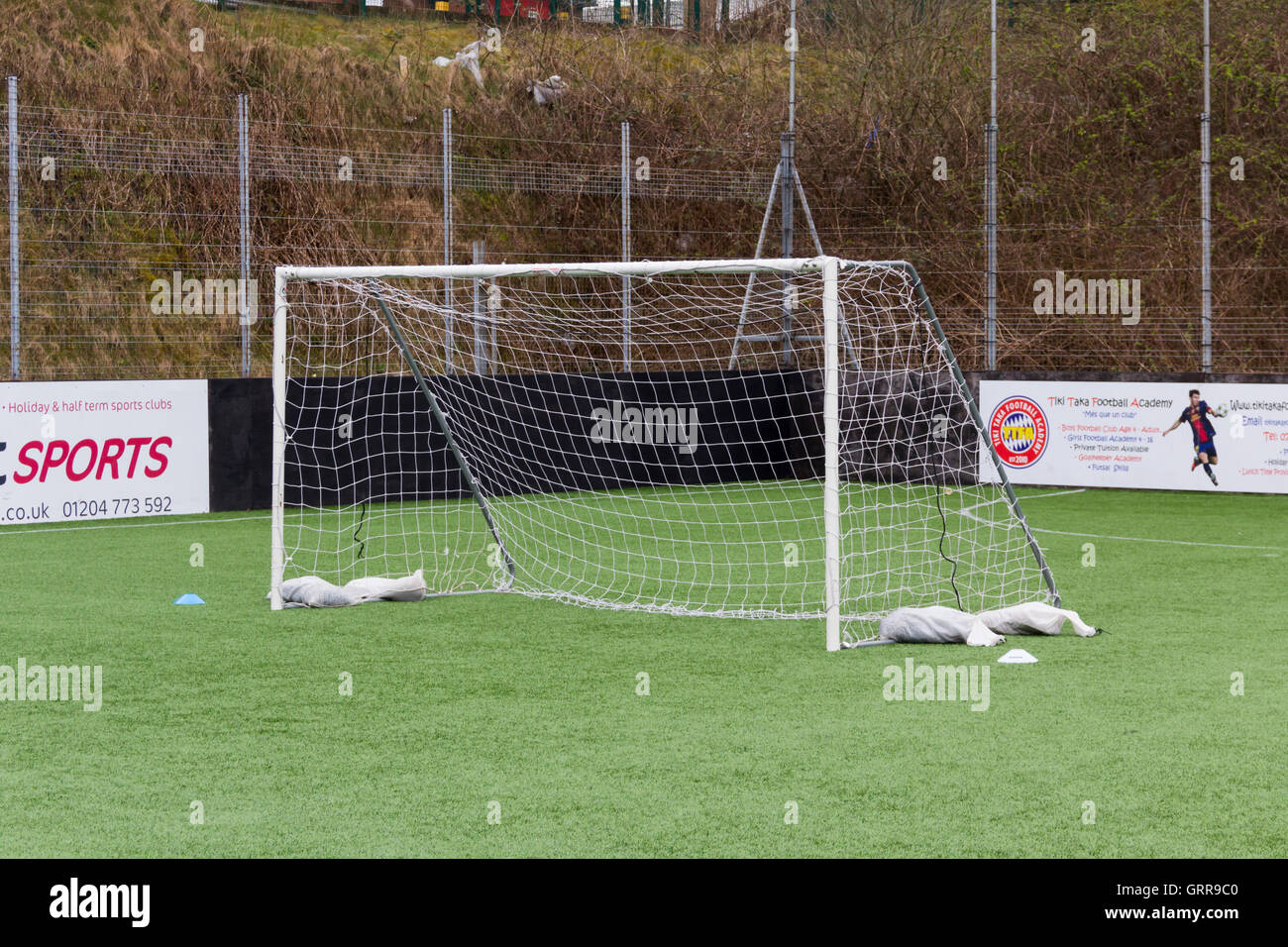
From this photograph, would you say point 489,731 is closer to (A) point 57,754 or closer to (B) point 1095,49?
(A) point 57,754

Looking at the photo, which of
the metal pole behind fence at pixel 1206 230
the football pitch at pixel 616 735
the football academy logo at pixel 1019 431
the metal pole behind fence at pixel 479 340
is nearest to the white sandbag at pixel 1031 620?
the football pitch at pixel 616 735

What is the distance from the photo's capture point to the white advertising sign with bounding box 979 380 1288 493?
51.8 feet

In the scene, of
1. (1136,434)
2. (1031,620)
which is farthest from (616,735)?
(1136,434)

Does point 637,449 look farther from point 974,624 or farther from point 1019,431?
point 974,624

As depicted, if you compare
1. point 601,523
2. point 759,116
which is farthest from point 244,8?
point 601,523

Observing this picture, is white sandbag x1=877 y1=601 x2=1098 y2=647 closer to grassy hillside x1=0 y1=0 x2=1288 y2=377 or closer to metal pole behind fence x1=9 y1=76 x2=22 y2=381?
metal pole behind fence x1=9 y1=76 x2=22 y2=381

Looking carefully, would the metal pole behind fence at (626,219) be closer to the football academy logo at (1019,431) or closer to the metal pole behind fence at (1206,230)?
the football academy logo at (1019,431)

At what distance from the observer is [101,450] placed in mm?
14227

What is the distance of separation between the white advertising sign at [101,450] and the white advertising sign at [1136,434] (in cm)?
760

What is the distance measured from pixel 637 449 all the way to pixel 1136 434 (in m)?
5.25

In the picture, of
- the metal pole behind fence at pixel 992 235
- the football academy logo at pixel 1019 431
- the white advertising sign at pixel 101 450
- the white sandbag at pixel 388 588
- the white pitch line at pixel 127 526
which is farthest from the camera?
the metal pole behind fence at pixel 992 235

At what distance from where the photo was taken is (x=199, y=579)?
10859 mm

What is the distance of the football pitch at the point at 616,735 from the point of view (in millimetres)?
4969

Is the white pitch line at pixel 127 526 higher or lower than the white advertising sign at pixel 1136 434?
lower
